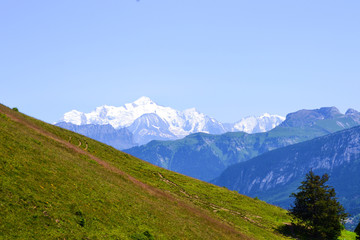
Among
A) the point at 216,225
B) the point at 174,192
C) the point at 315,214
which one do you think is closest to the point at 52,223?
the point at 216,225

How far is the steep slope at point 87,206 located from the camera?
99.4ft

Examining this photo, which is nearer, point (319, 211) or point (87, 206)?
point (87, 206)

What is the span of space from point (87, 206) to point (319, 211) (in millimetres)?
44632

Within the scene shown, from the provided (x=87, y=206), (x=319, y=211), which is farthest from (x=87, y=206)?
(x=319, y=211)

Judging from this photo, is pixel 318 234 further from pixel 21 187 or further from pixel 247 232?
pixel 21 187

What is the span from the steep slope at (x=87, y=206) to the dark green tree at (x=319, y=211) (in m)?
5.67

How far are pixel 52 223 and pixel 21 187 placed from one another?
5.34 meters

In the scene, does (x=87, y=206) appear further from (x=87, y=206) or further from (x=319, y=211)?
(x=319, y=211)

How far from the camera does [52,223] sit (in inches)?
1198

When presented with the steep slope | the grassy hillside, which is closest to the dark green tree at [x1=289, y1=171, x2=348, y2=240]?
the steep slope

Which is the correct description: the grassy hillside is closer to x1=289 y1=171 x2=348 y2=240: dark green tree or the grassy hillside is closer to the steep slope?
the steep slope

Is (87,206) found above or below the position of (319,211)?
below

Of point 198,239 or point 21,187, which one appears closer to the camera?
point 21,187

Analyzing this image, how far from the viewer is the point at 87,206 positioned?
120 feet
